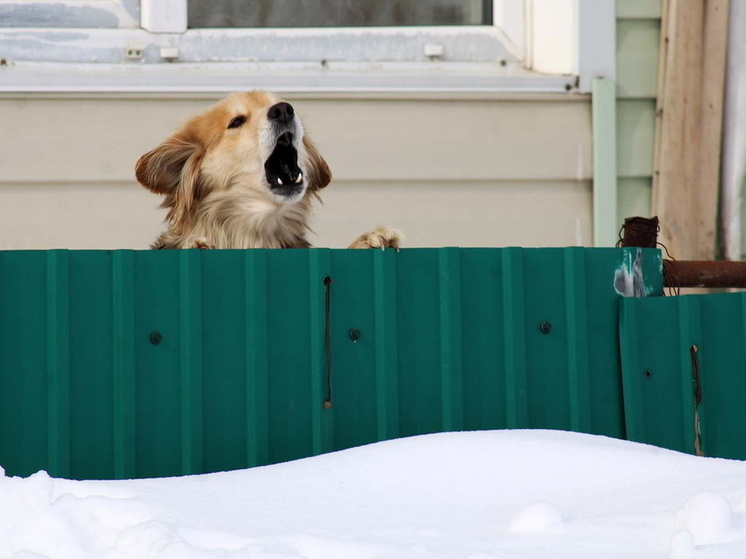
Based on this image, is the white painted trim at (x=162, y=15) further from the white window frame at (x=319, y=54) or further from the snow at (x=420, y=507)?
the snow at (x=420, y=507)

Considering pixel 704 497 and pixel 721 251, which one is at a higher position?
pixel 721 251

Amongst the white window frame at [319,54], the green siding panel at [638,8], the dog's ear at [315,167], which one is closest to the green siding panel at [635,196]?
the white window frame at [319,54]

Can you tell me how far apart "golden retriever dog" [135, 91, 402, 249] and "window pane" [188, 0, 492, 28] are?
1062 mm

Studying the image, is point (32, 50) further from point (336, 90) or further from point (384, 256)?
point (384, 256)

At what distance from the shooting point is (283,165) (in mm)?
4762

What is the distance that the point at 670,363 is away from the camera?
3.98 m

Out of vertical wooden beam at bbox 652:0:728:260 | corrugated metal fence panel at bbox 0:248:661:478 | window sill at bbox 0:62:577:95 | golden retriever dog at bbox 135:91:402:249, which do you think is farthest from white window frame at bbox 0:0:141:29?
vertical wooden beam at bbox 652:0:728:260

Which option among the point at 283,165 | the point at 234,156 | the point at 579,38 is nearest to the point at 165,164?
the point at 234,156

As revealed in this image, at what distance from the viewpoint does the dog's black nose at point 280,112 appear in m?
4.57

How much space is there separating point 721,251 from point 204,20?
3051 millimetres

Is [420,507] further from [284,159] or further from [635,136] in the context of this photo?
[635,136]

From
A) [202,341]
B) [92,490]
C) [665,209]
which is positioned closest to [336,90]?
[665,209]

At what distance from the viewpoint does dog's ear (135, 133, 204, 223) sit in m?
4.65

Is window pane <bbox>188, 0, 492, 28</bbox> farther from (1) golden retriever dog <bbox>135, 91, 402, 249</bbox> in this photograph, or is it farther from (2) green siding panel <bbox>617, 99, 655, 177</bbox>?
(1) golden retriever dog <bbox>135, 91, 402, 249</bbox>
